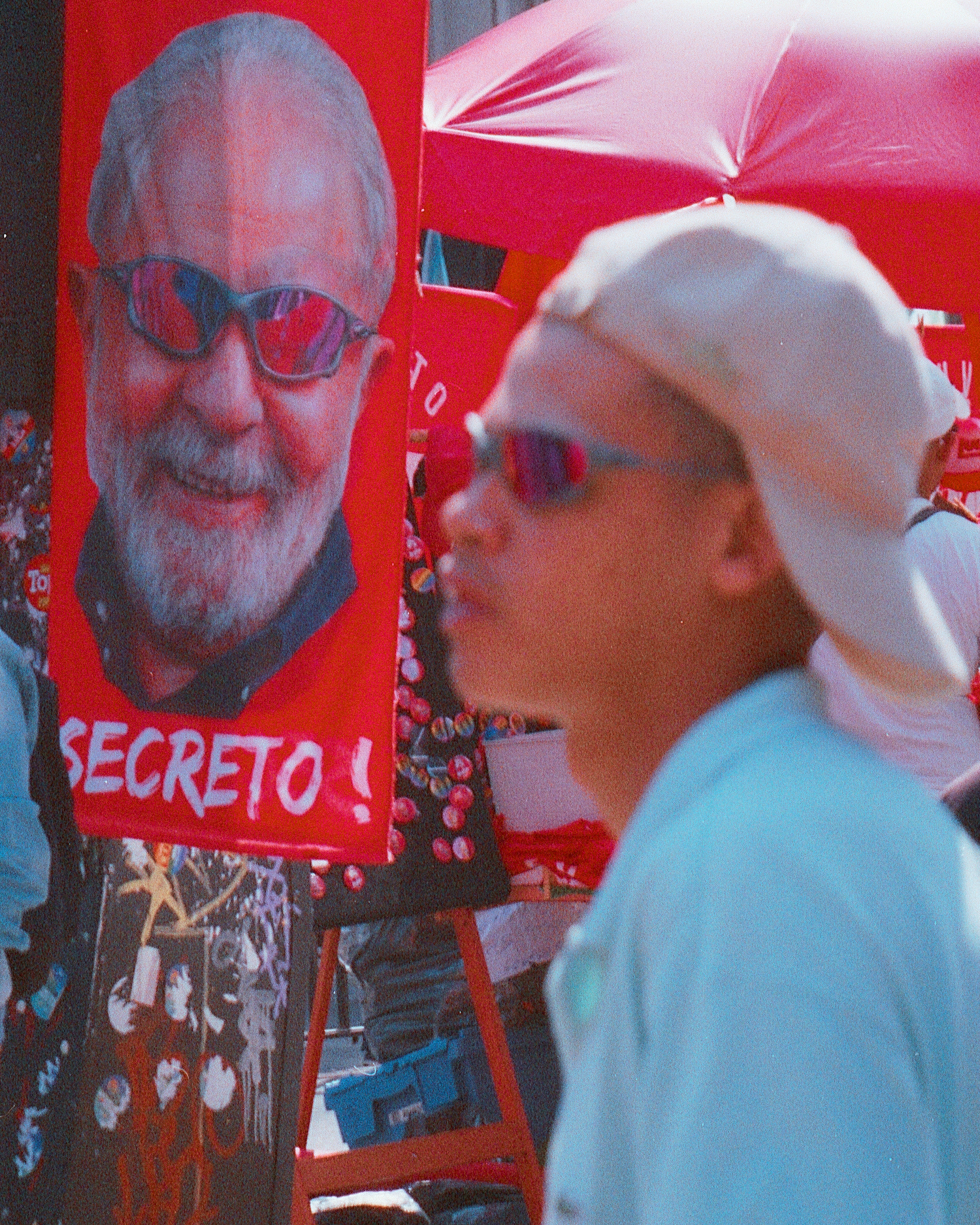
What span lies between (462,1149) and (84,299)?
2.28 m

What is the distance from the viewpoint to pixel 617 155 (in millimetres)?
3932

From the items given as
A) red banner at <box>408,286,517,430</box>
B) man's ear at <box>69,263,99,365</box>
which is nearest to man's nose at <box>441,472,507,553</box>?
man's ear at <box>69,263,99,365</box>

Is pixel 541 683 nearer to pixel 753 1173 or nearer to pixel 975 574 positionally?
pixel 753 1173

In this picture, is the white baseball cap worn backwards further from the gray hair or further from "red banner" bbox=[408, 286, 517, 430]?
"red banner" bbox=[408, 286, 517, 430]

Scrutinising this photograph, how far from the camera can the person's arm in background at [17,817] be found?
8.46 feet

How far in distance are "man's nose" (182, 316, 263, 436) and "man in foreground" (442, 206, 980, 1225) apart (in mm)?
1893

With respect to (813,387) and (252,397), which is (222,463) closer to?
(252,397)

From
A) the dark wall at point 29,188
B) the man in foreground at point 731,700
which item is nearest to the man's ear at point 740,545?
the man in foreground at point 731,700

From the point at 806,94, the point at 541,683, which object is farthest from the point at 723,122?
the point at 541,683

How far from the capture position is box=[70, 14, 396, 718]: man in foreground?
309 centimetres

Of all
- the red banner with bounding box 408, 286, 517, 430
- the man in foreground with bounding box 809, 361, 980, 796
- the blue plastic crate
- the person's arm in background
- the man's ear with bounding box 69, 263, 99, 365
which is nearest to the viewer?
the person's arm in background

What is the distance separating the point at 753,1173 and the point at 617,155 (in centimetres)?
341

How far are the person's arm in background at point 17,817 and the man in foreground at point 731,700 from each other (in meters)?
1.53

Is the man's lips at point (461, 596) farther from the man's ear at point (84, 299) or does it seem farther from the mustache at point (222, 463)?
the man's ear at point (84, 299)
